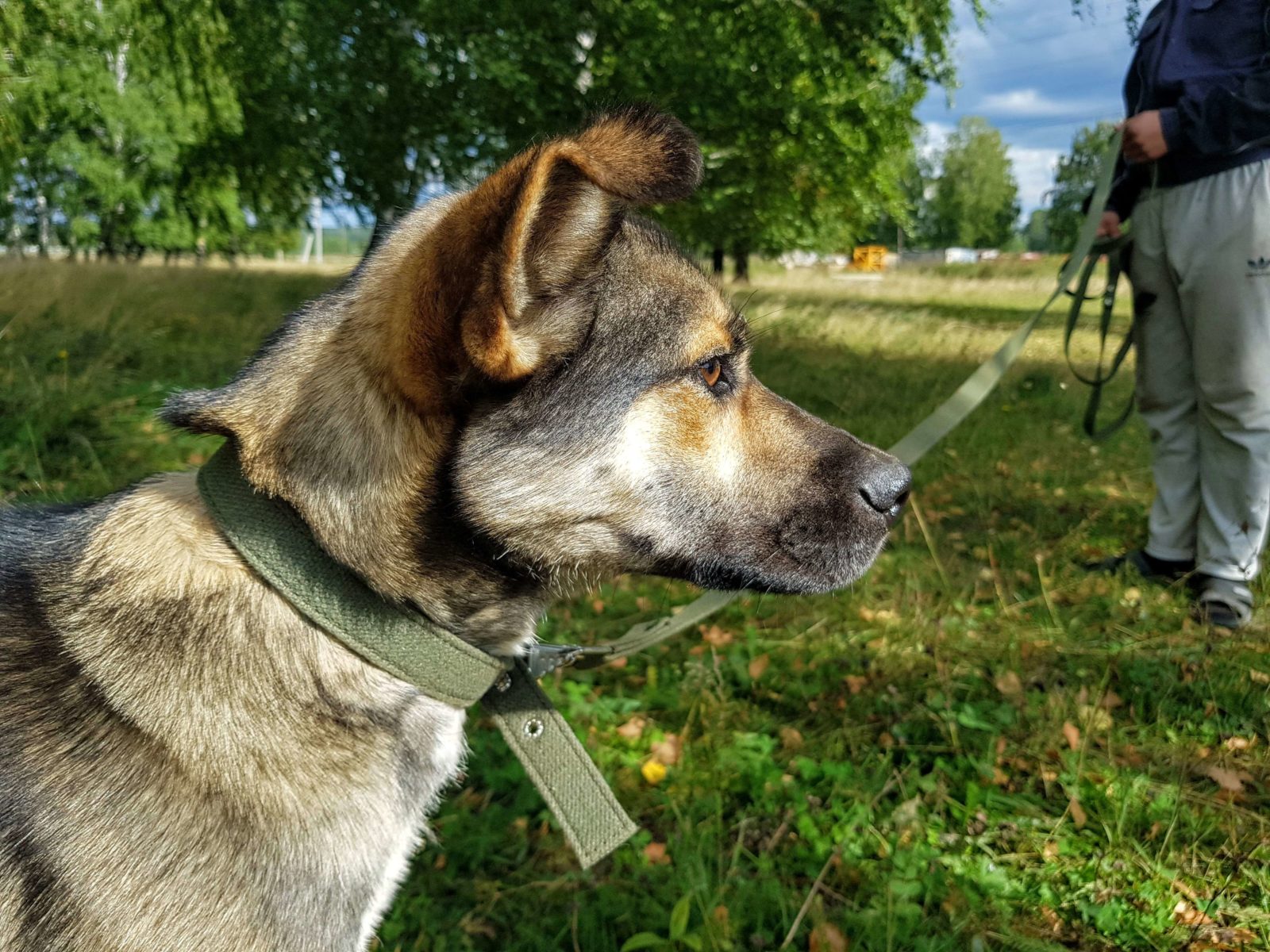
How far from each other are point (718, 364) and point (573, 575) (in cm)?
64

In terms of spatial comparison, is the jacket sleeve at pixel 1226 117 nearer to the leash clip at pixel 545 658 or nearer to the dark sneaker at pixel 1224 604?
the dark sneaker at pixel 1224 604

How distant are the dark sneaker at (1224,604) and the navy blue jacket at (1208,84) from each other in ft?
6.42

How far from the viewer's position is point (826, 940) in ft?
7.41

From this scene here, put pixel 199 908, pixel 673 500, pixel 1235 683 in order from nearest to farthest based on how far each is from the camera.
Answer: pixel 199 908, pixel 673 500, pixel 1235 683

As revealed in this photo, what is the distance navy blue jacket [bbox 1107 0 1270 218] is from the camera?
11.9ft

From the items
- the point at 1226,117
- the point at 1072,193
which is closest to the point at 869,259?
the point at 1072,193

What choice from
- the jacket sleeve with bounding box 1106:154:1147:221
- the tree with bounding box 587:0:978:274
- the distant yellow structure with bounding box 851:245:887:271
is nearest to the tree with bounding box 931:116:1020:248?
the distant yellow structure with bounding box 851:245:887:271

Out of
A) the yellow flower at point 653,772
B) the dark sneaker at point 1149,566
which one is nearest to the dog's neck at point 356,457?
the yellow flower at point 653,772

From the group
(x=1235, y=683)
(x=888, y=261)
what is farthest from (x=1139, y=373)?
(x=888, y=261)

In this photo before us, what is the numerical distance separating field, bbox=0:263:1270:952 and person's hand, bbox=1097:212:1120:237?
1.81 m

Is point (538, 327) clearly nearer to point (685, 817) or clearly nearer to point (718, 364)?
point (718, 364)

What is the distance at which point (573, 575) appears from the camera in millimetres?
2010

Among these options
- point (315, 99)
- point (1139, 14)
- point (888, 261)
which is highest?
point (315, 99)

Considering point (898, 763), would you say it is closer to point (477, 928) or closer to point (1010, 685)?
point (1010, 685)
